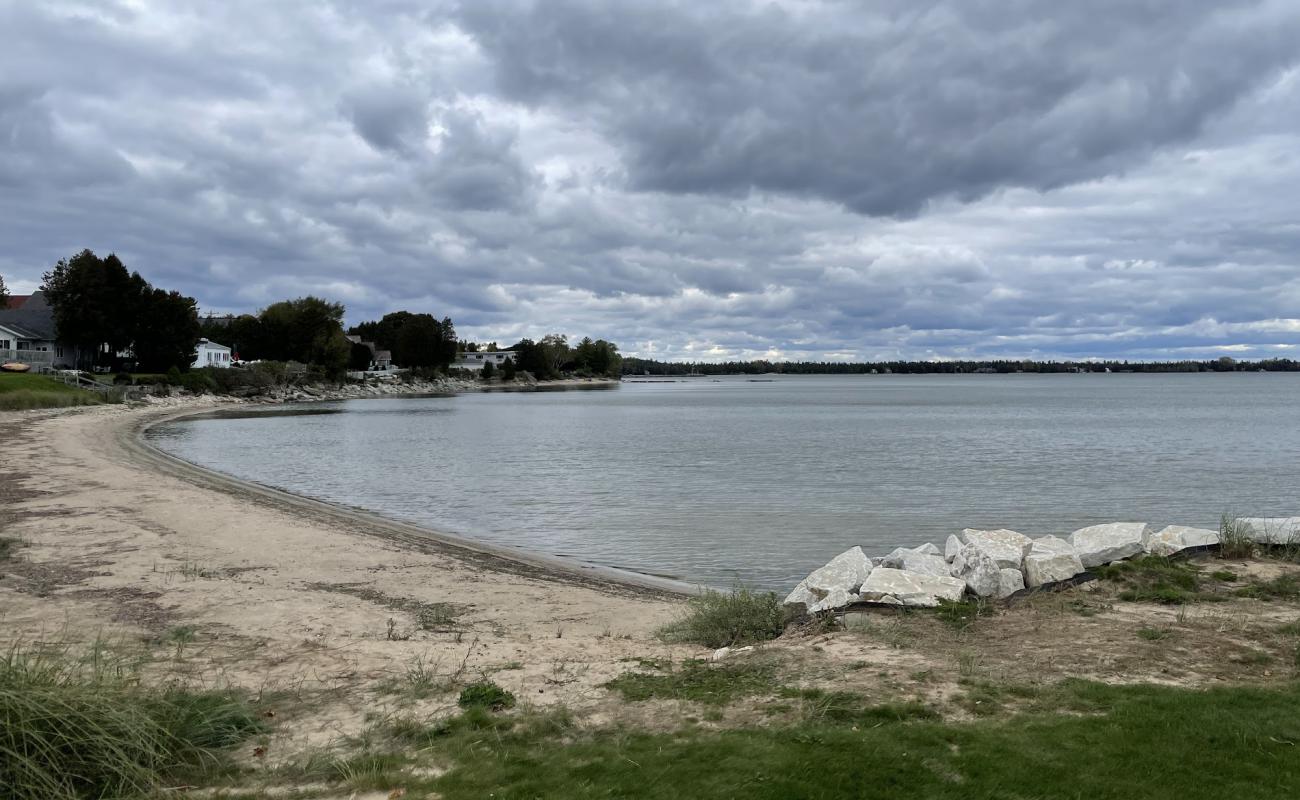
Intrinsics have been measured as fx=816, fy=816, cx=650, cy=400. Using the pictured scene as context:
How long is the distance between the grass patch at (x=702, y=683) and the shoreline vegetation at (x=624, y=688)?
4 centimetres

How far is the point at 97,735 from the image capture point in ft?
18.3

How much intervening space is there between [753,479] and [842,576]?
2008 centimetres

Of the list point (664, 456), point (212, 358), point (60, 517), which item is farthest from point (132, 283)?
point (60, 517)

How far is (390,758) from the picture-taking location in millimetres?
5934

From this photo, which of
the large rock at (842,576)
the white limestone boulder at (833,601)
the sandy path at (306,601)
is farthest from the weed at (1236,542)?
the sandy path at (306,601)

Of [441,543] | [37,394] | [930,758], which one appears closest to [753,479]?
[441,543]

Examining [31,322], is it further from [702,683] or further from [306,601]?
[702,683]

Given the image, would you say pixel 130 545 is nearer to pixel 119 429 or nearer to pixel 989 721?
pixel 989 721

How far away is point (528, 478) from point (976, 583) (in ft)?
75.8

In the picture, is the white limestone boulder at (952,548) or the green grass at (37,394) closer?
the white limestone boulder at (952,548)

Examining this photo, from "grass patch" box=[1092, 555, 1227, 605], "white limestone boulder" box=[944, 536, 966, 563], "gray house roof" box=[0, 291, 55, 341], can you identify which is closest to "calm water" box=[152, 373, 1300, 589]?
"white limestone boulder" box=[944, 536, 966, 563]

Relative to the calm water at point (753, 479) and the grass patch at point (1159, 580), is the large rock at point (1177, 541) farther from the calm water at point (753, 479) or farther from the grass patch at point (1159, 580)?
the calm water at point (753, 479)

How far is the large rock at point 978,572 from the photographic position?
11.0m

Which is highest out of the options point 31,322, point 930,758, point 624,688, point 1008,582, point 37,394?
point 31,322
